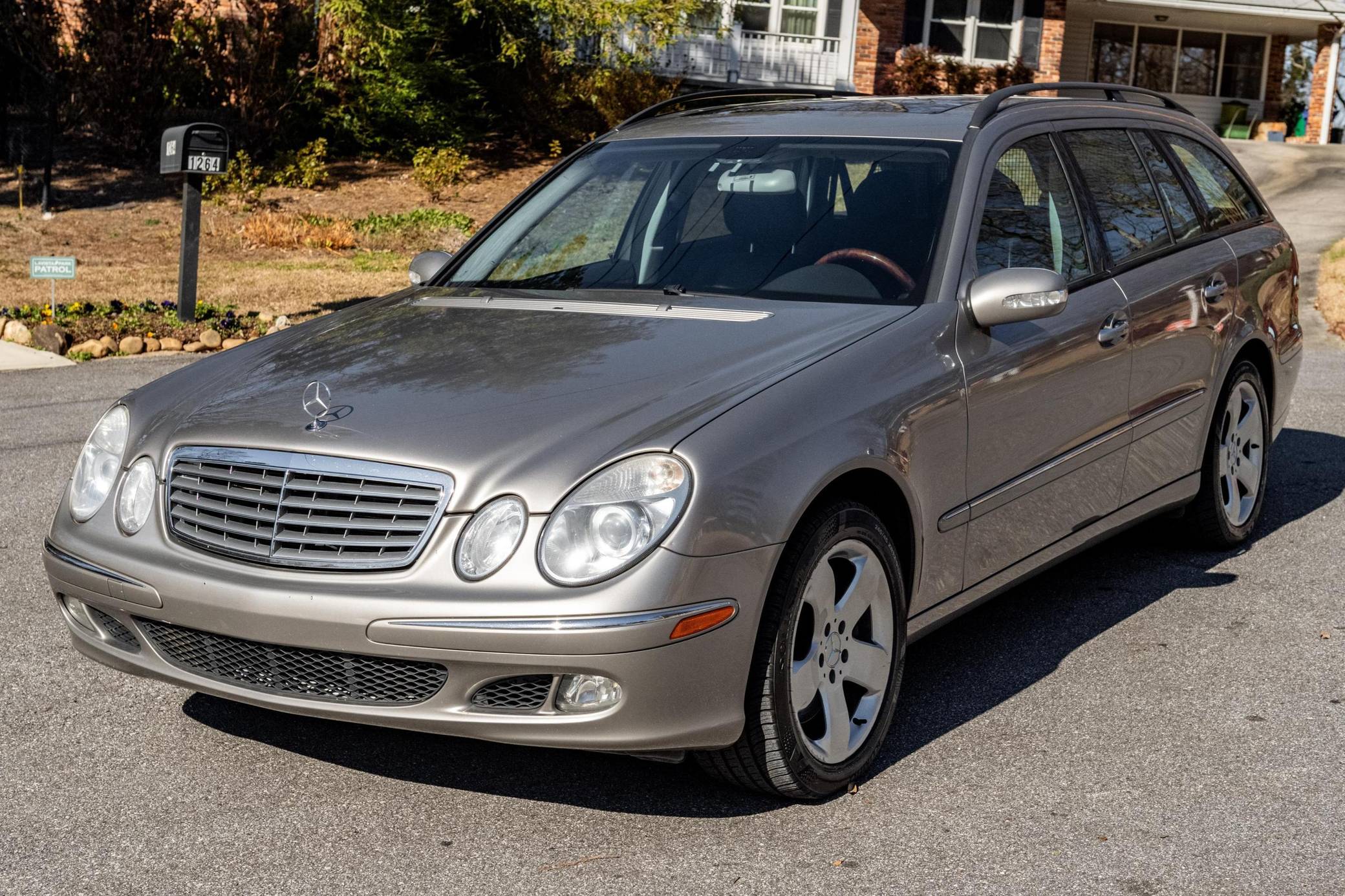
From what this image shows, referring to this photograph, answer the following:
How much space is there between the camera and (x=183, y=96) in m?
21.0

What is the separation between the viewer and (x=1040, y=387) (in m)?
4.56

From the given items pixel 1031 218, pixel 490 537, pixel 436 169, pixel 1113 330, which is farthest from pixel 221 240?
pixel 490 537

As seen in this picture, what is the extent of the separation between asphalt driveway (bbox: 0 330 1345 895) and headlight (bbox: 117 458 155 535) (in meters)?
0.70

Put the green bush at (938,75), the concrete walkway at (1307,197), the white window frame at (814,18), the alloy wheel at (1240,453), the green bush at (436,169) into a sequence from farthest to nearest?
the white window frame at (814,18) → the green bush at (938,75) → the green bush at (436,169) → the concrete walkway at (1307,197) → the alloy wheel at (1240,453)

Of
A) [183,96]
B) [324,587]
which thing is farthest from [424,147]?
[324,587]

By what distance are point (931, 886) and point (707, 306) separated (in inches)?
69.4

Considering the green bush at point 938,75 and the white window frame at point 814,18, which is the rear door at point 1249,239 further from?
the white window frame at point 814,18

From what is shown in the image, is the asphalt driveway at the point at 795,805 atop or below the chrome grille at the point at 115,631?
below

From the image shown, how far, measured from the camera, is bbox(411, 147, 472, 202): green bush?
20.0m

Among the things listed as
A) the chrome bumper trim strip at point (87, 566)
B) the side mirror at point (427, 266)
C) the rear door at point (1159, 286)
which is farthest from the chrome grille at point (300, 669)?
the rear door at point (1159, 286)

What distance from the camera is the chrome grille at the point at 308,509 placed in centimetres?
342

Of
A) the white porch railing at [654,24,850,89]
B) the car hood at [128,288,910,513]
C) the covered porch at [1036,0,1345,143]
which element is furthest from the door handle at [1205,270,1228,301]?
the covered porch at [1036,0,1345,143]

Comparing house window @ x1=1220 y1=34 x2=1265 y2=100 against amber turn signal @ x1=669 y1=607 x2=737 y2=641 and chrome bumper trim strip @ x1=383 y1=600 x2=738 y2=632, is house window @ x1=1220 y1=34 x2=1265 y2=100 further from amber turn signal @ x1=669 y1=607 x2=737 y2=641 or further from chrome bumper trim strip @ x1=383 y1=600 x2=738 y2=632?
chrome bumper trim strip @ x1=383 y1=600 x2=738 y2=632

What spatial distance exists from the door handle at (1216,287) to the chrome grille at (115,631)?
12.9ft
